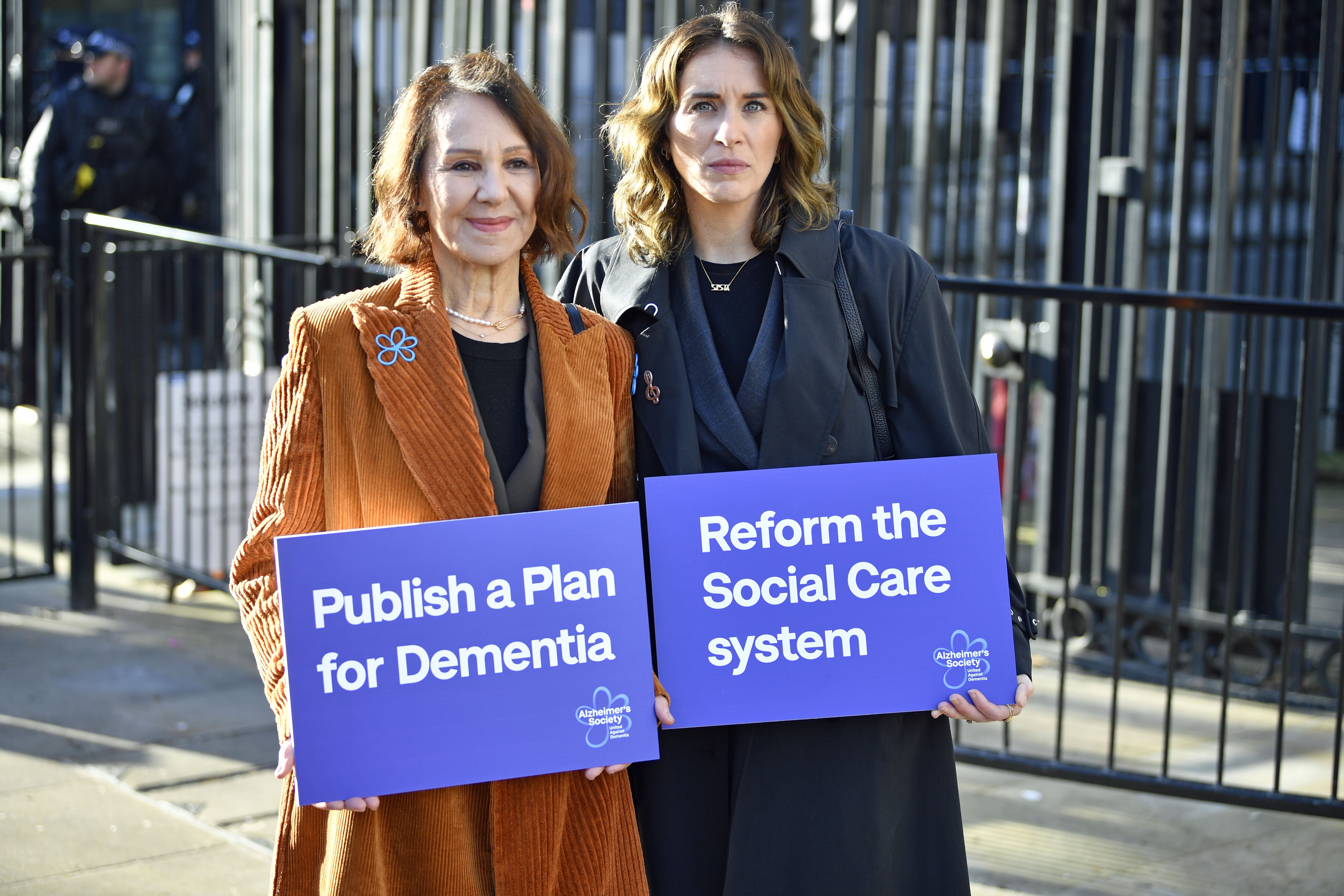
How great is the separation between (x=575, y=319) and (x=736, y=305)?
12.5 inches

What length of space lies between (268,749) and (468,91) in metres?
2.83

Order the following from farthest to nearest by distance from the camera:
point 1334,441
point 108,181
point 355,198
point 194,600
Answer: point 1334,441 → point 108,181 → point 355,198 → point 194,600

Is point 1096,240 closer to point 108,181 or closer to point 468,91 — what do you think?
point 468,91

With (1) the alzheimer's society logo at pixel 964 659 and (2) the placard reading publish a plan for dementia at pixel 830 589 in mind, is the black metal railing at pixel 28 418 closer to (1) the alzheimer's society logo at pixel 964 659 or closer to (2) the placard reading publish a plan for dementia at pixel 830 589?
(2) the placard reading publish a plan for dementia at pixel 830 589

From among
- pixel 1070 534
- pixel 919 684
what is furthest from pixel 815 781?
pixel 1070 534

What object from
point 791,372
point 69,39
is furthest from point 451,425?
point 69,39

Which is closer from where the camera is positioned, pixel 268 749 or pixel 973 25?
pixel 268 749

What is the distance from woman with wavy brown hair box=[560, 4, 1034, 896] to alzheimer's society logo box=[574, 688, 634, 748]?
213 mm

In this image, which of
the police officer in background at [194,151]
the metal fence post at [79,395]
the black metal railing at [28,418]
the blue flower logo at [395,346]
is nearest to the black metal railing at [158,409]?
the metal fence post at [79,395]

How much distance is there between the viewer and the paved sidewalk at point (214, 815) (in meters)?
3.56

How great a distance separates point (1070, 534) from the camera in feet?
14.8

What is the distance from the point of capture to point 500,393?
2.31 metres

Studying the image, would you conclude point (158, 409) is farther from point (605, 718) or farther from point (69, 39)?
point (69, 39)

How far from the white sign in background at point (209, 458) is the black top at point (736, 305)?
12.2ft
